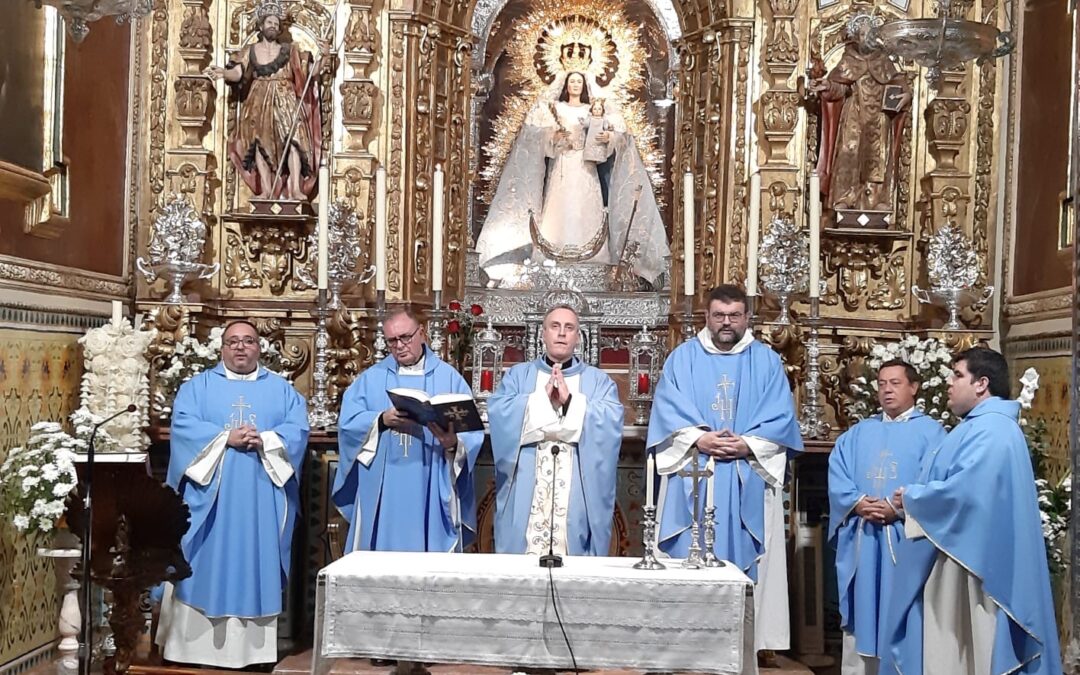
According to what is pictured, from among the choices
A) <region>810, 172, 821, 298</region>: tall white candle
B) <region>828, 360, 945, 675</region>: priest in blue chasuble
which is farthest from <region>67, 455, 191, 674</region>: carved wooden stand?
<region>810, 172, 821, 298</region>: tall white candle

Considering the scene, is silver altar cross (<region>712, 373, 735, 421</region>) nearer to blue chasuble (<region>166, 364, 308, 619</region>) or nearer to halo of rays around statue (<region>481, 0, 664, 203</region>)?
blue chasuble (<region>166, 364, 308, 619</region>)

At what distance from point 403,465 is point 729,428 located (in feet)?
5.96

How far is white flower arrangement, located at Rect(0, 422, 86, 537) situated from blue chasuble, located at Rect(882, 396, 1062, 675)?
14.5 feet

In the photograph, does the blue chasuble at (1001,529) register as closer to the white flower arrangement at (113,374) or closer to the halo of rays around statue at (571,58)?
the white flower arrangement at (113,374)

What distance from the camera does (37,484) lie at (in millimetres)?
7387

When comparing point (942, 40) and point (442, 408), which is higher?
point (942, 40)

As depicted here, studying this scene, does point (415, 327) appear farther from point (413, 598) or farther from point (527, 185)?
point (527, 185)

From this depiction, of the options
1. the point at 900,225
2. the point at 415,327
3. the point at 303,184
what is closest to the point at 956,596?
the point at 415,327

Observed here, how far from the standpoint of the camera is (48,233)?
8.20 m

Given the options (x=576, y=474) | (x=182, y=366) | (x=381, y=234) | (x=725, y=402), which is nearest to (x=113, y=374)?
(x=182, y=366)

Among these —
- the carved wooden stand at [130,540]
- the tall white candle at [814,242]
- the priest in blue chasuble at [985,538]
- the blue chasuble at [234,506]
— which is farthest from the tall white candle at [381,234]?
the priest in blue chasuble at [985,538]

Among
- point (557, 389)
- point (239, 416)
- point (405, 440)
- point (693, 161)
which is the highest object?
point (693, 161)

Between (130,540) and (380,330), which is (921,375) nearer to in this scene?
(380,330)

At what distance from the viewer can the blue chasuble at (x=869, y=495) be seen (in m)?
7.28
